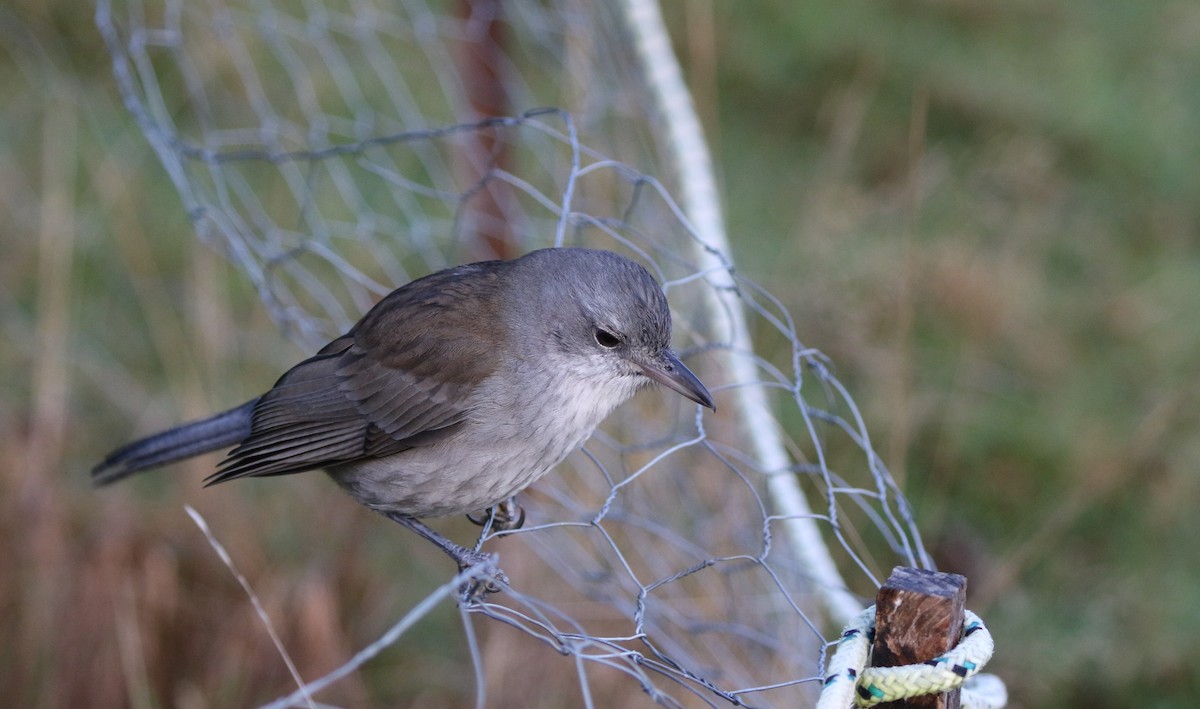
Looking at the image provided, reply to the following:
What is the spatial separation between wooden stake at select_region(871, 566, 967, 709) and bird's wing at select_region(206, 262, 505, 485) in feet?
4.52

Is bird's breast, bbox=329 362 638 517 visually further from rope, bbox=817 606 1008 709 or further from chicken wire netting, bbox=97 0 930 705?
rope, bbox=817 606 1008 709

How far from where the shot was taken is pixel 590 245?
454 cm

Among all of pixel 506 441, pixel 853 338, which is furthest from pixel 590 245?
pixel 506 441

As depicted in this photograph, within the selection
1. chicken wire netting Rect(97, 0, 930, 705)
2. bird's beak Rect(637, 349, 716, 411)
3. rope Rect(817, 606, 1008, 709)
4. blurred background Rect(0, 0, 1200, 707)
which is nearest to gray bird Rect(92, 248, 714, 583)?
bird's beak Rect(637, 349, 716, 411)

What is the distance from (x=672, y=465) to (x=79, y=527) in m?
2.02

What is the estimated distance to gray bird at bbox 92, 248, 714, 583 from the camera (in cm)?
291

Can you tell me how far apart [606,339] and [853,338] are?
6.93ft

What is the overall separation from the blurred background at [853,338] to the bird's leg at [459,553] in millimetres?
775

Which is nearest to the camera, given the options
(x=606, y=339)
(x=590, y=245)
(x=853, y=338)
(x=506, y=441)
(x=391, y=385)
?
(x=506, y=441)

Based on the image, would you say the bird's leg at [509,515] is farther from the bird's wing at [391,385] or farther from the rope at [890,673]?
the rope at [890,673]

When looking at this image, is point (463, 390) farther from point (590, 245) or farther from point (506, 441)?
point (590, 245)

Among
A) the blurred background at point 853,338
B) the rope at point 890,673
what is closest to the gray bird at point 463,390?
the blurred background at point 853,338

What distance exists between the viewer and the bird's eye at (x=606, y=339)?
3.00 m

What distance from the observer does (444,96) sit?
20.6 feet
